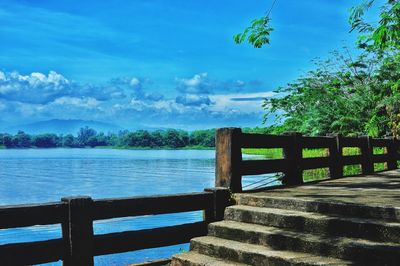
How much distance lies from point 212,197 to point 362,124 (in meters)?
19.0

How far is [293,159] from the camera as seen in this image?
9117mm

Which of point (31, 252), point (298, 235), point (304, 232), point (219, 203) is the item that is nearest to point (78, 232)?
point (31, 252)

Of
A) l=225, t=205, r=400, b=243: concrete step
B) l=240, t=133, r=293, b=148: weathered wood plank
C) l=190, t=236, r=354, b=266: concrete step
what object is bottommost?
l=190, t=236, r=354, b=266: concrete step

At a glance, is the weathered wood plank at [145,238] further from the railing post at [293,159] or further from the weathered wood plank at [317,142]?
the weathered wood plank at [317,142]

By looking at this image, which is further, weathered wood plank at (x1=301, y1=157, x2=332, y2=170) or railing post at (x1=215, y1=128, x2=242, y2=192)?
Answer: weathered wood plank at (x1=301, y1=157, x2=332, y2=170)

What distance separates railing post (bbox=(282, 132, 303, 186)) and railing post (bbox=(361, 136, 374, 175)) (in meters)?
4.11

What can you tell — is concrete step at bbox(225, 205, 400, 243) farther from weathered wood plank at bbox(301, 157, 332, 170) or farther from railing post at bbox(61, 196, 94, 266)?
weathered wood plank at bbox(301, 157, 332, 170)

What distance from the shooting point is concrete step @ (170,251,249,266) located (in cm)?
596

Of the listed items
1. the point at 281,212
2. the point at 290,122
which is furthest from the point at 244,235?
the point at 290,122

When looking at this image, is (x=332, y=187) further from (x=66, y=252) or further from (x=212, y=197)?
(x=66, y=252)

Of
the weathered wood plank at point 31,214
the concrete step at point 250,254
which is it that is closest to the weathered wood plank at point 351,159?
the concrete step at point 250,254

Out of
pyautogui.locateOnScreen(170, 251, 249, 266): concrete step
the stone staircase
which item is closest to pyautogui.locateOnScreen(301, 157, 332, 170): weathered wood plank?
the stone staircase

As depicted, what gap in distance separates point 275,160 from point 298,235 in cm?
290

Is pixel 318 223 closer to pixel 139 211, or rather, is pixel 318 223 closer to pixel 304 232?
pixel 304 232
